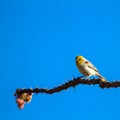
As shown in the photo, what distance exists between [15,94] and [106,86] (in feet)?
5.37

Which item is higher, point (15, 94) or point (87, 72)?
point (87, 72)

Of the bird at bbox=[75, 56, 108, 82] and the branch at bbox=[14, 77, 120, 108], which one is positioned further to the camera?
the bird at bbox=[75, 56, 108, 82]

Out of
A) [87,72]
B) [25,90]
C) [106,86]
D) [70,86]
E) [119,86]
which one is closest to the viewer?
[119,86]

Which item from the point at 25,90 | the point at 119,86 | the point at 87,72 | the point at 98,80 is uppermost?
the point at 87,72

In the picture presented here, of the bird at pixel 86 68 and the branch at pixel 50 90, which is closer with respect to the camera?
the branch at pixel 50 90

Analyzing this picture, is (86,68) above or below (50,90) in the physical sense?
above

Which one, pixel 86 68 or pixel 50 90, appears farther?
pixel 86 68

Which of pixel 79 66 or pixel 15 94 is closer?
pixel 15 94

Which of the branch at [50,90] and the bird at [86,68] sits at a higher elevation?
the bird at [86,68]

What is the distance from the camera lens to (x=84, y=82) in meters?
4.84

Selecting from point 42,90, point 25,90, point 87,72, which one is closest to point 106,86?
point 42,90

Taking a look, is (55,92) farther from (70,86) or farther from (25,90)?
(25,90)

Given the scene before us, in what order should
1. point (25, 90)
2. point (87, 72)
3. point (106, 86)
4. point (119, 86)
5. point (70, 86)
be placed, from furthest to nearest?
point (87, 72) → point (25, 90) → point (70, 86) → point (106, 86) → point (119, 86)

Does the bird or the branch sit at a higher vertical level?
the bird
